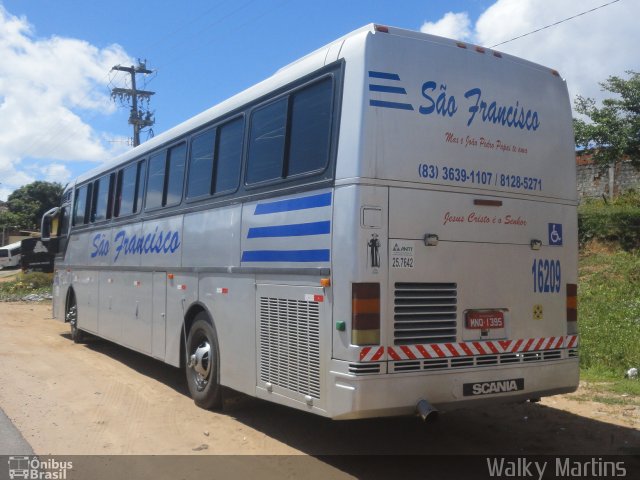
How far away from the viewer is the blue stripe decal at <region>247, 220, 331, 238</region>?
17.2ft

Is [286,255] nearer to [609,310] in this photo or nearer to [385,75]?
[385,75]

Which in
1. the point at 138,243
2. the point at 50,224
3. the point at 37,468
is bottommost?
the point at 37,468

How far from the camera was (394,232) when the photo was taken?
507 cm

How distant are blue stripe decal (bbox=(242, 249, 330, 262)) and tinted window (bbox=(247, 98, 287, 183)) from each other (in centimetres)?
74

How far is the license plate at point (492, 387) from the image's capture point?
534 centimetres

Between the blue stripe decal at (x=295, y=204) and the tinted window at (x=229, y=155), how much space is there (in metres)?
0.76

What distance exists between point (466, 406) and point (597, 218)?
1294cm


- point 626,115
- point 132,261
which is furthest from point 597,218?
point 132,261

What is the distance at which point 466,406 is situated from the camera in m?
5.34

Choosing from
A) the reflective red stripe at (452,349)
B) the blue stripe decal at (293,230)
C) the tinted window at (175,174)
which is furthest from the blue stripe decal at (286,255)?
the tinted window at (175,174)

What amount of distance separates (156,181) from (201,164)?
1.68m

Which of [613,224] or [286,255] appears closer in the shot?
[286,255]

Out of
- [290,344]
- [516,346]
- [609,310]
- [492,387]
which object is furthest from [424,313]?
[609,310]

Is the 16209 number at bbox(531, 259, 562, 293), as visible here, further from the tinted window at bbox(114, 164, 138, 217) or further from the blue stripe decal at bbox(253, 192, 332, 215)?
the tinted window at bbox(114, 164, 138, 217)
